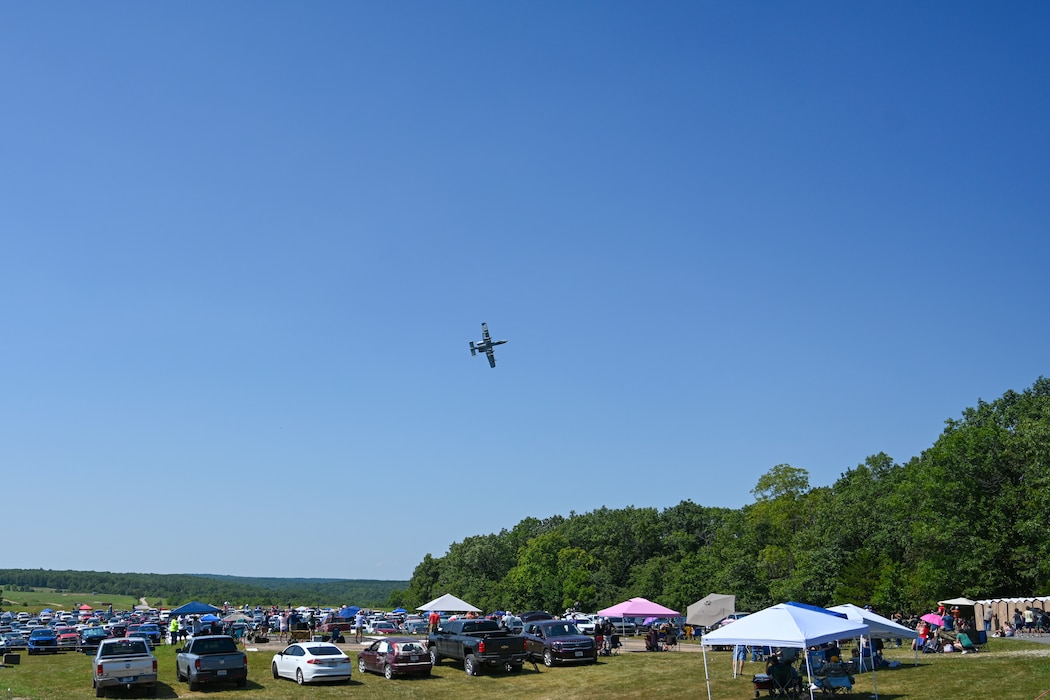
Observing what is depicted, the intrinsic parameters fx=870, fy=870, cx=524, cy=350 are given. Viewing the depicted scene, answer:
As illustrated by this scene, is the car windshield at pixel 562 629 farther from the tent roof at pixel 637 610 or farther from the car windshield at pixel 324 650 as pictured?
the tent roof at pixel 637 610

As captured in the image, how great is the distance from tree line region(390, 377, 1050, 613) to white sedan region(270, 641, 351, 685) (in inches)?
1507

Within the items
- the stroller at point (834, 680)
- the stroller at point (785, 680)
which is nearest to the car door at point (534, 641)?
the stroller at point (785, 680)

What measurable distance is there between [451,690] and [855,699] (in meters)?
12.1

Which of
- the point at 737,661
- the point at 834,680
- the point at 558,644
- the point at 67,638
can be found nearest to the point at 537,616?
the point at 558,644

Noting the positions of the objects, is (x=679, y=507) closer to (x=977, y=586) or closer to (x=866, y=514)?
(x=866, y=514)

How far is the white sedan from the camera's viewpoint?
2767 centimetres

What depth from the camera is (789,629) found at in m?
19.4

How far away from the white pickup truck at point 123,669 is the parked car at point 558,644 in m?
13.0

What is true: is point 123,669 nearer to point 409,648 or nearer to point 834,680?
point 409,648

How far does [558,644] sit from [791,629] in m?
14.3

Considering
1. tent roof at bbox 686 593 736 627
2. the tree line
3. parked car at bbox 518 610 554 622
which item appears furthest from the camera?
parked car at bbox 518 610 554 622

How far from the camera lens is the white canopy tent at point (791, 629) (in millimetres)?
19188

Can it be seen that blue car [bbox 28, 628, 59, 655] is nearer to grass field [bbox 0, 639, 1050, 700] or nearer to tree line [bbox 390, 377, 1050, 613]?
grass field [bbox 0, 639, 1050, 700]

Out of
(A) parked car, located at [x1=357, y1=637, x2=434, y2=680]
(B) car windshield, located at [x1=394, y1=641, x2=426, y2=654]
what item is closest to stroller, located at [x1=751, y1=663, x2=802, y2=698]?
(A) parked car, located at [x1=357, y1=637, x2=434, y2=680]
